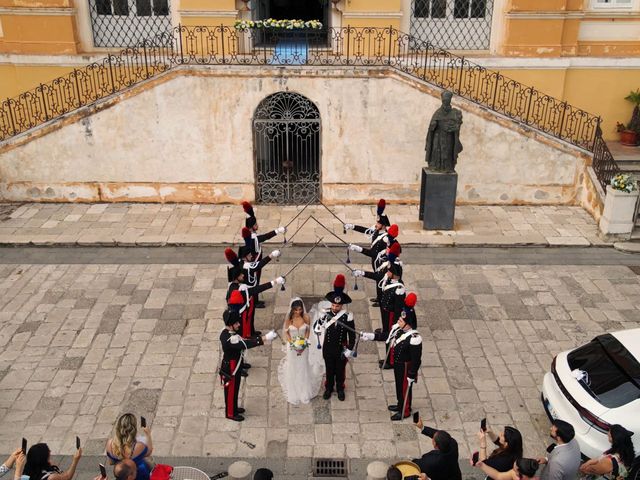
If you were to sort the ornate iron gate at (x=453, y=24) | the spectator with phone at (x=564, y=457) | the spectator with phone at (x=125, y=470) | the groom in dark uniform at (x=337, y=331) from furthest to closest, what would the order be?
the ornate iron gate at (x=453, y=24) → the groom in dark uniform at (x=337, y=331) → the spectator with phone at (x=564, y=457) → the spectator with phone at (x=125, y=470)

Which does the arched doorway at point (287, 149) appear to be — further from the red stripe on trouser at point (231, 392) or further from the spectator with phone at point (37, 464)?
the spectator with phone at point (37, 464)

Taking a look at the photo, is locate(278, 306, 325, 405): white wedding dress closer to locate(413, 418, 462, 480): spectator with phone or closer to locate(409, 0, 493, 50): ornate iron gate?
locate(413, 418, 462, 480): spectator with phone

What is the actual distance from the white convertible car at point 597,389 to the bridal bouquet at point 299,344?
3.22 meters

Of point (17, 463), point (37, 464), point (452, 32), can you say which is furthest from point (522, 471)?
point (452, 32)

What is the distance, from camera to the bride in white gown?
881 centimetres

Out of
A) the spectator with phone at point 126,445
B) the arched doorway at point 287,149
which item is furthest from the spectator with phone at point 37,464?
the arched doorway at point 287,149

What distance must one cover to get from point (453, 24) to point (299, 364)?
39.4 ft

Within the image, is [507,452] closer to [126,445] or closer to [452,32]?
[126,445]

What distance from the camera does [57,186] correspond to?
51.1 feet

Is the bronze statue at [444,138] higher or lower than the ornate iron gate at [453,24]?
lower

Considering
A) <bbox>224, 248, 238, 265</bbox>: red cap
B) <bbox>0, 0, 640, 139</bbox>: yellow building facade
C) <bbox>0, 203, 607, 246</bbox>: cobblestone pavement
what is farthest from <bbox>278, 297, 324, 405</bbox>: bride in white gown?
<bbox>0, 0, 640, 139</bbox>: yellow building facade

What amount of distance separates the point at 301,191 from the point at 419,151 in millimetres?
3023

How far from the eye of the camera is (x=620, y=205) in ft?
44.9

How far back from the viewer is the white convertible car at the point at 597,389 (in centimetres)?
748
